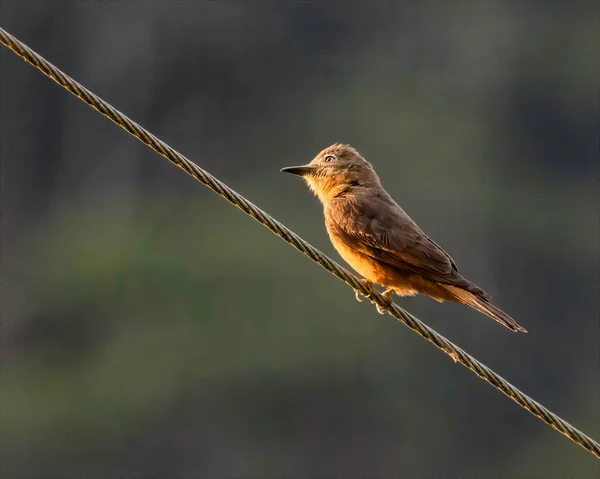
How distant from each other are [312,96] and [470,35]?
17.0ft

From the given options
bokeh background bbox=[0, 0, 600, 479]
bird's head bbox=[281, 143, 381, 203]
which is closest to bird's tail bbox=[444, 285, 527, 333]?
bird's head bbox=[281, 143, 381, 203]

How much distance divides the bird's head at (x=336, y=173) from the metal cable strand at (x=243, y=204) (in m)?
2.08

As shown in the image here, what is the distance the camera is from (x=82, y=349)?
26.0 metres

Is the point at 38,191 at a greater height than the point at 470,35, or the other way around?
the point at 470,35

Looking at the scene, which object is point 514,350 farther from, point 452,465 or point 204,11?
point 204,11

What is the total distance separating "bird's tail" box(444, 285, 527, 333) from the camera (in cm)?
543

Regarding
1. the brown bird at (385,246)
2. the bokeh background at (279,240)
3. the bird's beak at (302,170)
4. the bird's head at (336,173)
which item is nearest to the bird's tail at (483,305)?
the brown bird at (385,246)

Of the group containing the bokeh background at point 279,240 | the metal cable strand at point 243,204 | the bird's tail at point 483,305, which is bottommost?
the metal cable strand at point 243,204

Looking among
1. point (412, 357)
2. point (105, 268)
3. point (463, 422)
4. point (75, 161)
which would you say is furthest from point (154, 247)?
point (463, 422)

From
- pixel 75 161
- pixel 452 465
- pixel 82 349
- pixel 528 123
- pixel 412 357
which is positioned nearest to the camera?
pixel 452 465

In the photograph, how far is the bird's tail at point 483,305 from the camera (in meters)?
5.43

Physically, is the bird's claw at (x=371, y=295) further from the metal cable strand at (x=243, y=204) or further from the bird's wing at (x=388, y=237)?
the metal cable strand at (x=243, y=204)

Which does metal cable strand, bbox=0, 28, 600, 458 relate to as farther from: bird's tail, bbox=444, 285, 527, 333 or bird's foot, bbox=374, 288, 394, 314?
bird's foot, bbox=374, 288, 394, 314

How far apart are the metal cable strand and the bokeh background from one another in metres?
15.7
